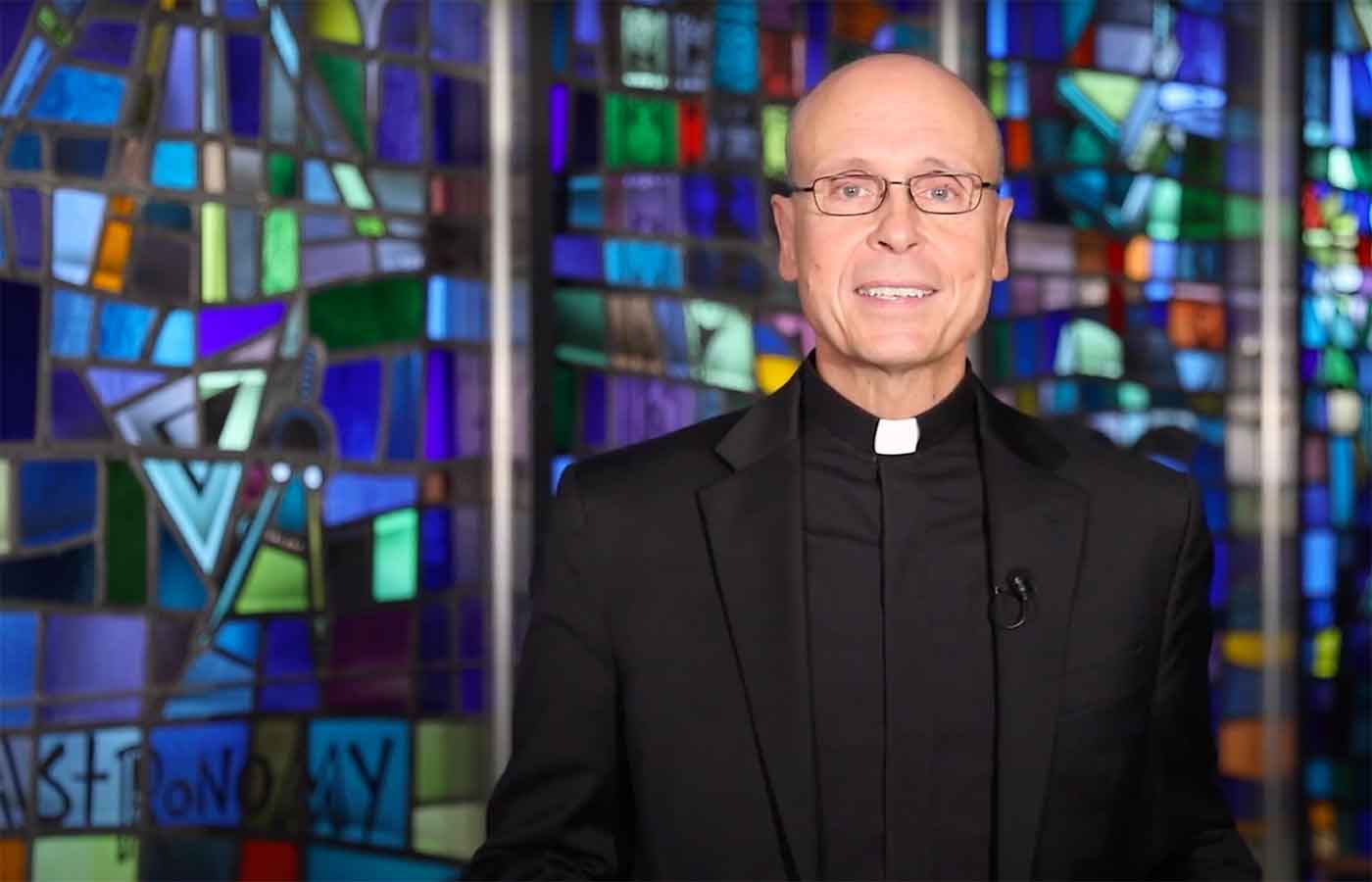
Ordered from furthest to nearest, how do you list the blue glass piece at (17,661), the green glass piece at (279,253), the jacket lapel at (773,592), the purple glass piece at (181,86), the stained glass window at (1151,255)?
the stained glass window at (1151,255) → the green glass piece at (279,253) → the purple glass piece at (181,86) → the blue glass piece at (17,661) → the jacket lapel at (773,592)

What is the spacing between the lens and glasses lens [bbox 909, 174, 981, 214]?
164cm

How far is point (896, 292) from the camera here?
1.63 meters

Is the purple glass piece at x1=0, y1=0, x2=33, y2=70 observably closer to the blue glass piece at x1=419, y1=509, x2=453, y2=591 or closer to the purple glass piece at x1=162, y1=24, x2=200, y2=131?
the purple glass piece at x1=162, y1=24, x2=200, y2=131

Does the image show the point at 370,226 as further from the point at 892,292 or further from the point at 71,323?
the point at 892,292

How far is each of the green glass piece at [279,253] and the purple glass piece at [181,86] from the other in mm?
258

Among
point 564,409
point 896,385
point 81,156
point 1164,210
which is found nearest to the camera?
point 896,385

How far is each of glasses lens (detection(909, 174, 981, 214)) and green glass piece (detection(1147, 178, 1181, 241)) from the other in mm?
3543

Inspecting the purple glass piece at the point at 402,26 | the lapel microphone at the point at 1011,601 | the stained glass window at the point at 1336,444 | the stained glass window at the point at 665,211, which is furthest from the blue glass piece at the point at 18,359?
the stained glass window at the point at 1336,444

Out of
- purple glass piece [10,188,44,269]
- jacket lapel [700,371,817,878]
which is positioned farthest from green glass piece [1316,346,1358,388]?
jacket lapel [700,371,817,878]

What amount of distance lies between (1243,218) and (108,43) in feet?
10.4

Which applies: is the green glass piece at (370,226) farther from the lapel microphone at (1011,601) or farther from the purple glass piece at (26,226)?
the lapel microphone at (1011,601)

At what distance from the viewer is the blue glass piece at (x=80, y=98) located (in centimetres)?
343

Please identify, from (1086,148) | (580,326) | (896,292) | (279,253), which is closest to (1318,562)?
(1086,148)

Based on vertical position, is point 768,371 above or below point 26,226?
below
